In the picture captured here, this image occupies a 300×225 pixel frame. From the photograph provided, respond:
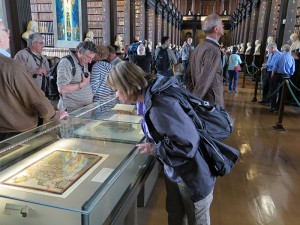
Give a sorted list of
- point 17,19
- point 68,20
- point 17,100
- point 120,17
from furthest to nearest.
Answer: point 120,17, point 68,20, point 17,19, point 17,100

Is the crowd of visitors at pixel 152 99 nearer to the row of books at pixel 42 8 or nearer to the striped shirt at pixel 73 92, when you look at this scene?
the striped shirt at pixel 73 92

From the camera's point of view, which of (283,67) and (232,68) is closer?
(283,67)

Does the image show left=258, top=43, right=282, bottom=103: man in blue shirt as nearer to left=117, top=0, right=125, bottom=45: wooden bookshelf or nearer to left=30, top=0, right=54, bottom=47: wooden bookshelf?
left=117, top=0, right=125, bottom=45: wooden bookshelf

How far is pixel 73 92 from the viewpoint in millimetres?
2527

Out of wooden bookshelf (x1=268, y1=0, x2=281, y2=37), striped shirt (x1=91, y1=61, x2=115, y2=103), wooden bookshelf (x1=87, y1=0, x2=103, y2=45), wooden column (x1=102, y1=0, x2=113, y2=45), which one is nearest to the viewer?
striped shirt (x1=91, y1=61, x2=115, y2=103)

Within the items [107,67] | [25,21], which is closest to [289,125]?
[107,67]

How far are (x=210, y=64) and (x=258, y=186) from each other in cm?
134

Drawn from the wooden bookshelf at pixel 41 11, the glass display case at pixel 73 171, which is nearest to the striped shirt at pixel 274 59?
the glass display case at pixel 73 171

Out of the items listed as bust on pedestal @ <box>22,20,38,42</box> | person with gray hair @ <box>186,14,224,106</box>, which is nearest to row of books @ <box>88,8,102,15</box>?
bust on pedestal @ <box>22,20,38,42</box>

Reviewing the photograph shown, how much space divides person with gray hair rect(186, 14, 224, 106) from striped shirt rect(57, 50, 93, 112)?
108cm

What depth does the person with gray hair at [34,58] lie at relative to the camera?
3.43m

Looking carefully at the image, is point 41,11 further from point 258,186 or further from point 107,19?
point 258,186

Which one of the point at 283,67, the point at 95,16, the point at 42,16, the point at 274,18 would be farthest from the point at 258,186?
the point at 274,18

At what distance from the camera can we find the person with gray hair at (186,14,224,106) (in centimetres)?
243
